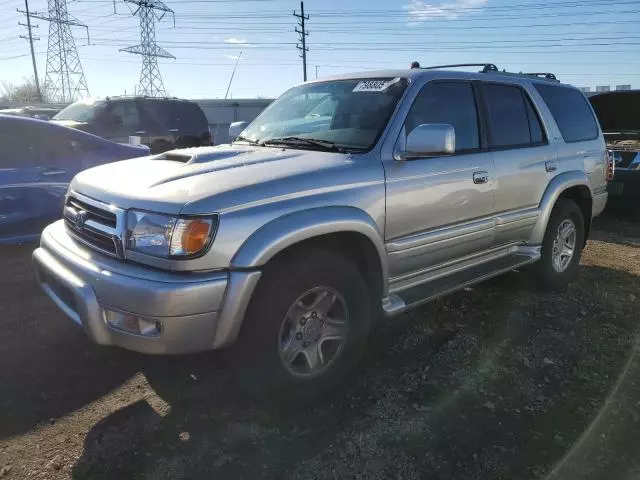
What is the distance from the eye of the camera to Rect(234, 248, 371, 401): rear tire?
2795mm

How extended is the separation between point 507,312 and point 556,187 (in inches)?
46.2

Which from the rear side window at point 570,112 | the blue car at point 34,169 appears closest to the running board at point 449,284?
the rear side window at point 570,112

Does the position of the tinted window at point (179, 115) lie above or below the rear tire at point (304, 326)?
above

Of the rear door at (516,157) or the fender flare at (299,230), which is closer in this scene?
the fender flare at (299,230)

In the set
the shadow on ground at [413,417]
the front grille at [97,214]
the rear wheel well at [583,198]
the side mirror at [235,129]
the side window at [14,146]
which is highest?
the side mirror at [235,129]

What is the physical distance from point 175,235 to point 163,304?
329mm

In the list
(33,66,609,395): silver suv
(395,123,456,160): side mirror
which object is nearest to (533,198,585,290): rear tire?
(33,66,609,395): silver suv

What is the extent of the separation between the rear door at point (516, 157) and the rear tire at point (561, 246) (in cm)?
43

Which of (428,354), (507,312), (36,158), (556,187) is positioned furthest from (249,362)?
(36,158)

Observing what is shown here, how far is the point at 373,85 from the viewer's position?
3.84m

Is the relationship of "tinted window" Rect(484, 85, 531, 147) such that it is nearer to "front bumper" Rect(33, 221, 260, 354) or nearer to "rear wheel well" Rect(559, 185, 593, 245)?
"rear wheel well" Rect(559, 185, 593, 245)

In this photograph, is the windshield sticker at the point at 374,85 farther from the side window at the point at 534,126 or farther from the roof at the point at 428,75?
the side window at the point at 534,126

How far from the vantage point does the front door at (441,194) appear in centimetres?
341

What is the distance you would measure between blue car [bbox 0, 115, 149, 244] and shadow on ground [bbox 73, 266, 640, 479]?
281 cm
